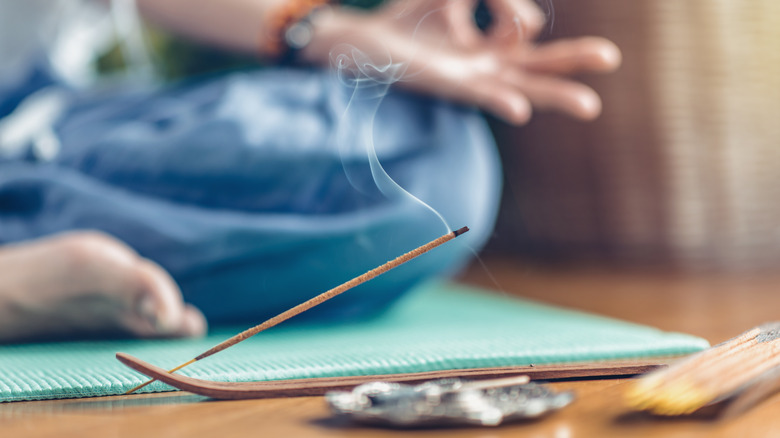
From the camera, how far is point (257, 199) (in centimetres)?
65

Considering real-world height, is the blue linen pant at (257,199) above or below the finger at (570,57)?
below

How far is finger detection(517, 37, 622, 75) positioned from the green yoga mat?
22 cm

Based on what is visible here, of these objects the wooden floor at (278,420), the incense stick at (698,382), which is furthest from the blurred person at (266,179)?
the incense stick at (698,382)

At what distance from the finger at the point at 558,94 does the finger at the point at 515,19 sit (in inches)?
1.6

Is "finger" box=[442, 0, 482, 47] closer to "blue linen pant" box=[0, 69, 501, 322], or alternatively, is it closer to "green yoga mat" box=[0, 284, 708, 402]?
"blue linen pant" box=[0, 69, 501, 322]

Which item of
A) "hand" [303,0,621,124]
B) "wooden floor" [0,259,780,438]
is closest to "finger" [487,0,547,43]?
"hand" [303,0,621,124]

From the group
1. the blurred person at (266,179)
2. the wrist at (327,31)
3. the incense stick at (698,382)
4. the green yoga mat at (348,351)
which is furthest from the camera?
the wrist at (327,31)

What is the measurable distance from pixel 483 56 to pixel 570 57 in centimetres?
8

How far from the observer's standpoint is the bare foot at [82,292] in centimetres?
53

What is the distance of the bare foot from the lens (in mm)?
527

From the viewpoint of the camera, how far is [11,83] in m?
0.79

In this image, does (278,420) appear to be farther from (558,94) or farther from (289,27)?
(289,27)

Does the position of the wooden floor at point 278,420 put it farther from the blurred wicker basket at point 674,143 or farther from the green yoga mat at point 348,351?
the blurred wicker basket at point 674,143

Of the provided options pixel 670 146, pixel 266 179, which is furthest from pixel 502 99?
pixel 670 146
